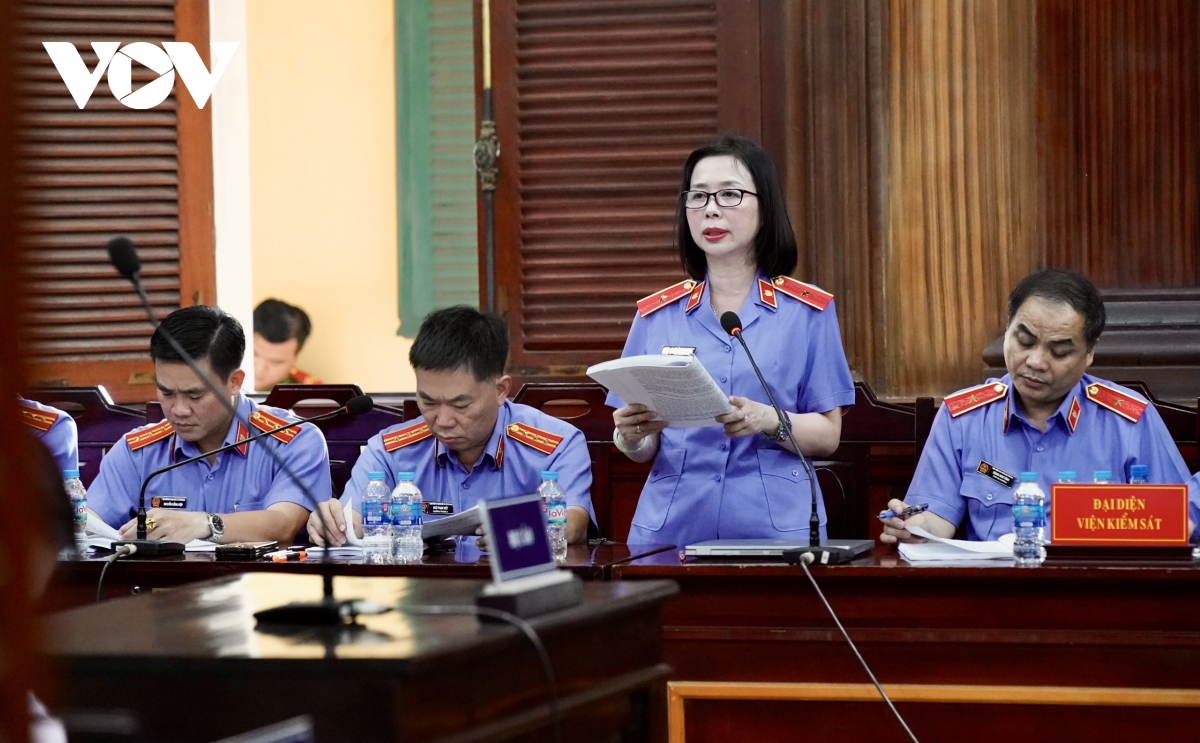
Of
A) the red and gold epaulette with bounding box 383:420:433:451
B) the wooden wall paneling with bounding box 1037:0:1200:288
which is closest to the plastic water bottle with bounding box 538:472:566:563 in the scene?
the red and gold epaulette with bounding box 383:420:433:451

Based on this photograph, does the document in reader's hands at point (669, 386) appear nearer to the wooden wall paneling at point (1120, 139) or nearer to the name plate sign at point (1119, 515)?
the name plate sign at point (1119, 515)

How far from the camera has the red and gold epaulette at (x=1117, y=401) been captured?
2.87 metres

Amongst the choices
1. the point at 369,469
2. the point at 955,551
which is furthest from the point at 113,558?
the point at 955,551

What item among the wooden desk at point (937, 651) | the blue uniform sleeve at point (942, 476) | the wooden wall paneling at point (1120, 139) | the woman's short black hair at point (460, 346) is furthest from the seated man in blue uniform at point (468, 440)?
the wooden wall paneling at point (1120, 139)

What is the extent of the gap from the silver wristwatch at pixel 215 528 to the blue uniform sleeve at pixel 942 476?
4.91 ft

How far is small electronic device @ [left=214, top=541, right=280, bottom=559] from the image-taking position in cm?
270

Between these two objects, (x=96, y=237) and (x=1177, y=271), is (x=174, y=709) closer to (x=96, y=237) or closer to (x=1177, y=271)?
(x=1177, y=271)

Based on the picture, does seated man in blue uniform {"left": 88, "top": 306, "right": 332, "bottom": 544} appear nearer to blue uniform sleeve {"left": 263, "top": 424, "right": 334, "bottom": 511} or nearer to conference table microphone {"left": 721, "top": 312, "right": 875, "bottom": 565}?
blue uniform sleeve {"left": 263, "top": 424, "right": 334, "bottom": 511}

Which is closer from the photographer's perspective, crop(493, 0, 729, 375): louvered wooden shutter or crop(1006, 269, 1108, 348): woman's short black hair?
crop(1006, 269, 1108, 348): woman's short black hair

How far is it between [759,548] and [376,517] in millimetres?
838

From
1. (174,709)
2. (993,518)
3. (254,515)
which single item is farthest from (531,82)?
(174,709)

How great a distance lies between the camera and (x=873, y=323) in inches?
151

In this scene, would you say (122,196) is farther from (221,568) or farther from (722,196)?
(722,196)

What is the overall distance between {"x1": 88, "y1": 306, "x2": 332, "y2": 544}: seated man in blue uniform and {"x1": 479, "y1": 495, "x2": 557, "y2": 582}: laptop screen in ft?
5.76
